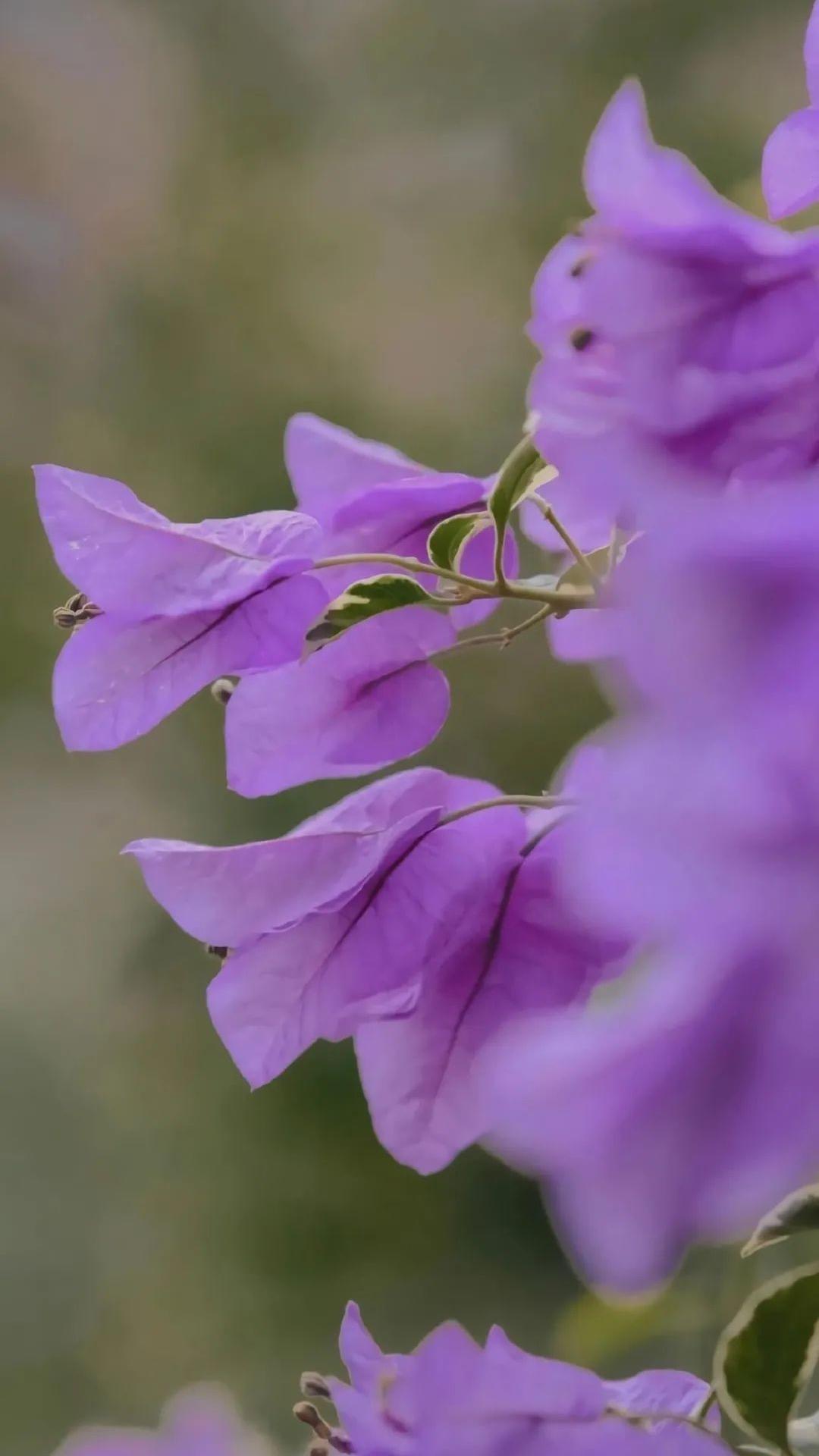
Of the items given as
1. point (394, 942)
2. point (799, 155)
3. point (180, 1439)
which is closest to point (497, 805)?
point (394, 942)

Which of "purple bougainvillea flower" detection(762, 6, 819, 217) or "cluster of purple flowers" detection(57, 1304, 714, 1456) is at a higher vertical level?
"purple bougainvillea flower" detection(762, 6, 819, 217)

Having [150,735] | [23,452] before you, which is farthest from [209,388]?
[150,735]

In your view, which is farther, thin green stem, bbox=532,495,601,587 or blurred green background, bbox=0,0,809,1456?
blurred green background, bbox=0,0,809,1456

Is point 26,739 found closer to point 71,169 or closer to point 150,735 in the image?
point 150,735

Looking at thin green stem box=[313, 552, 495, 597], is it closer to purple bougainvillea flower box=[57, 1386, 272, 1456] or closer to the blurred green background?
purple bougainvillea flower box=[57, 1386, 272, 1456]

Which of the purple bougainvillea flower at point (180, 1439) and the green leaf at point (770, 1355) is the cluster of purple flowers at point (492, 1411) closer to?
the green leaf at point (770, 1355)

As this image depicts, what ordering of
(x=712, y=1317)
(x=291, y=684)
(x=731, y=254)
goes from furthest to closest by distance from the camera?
(x=712, y=1317) → (x=291, y=684) → (x=731, y=254)

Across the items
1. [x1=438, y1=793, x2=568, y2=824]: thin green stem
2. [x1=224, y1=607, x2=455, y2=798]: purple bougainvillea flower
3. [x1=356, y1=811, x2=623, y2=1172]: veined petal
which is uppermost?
[x1=224, y1=607, x2=455, y2=798]: purple bougainvillea flower

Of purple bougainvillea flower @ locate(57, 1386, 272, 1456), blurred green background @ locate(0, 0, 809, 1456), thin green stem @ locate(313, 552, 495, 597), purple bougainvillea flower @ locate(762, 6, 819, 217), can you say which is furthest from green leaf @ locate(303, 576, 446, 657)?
blurred green background @ locate(0, 0, 809, 1456)
